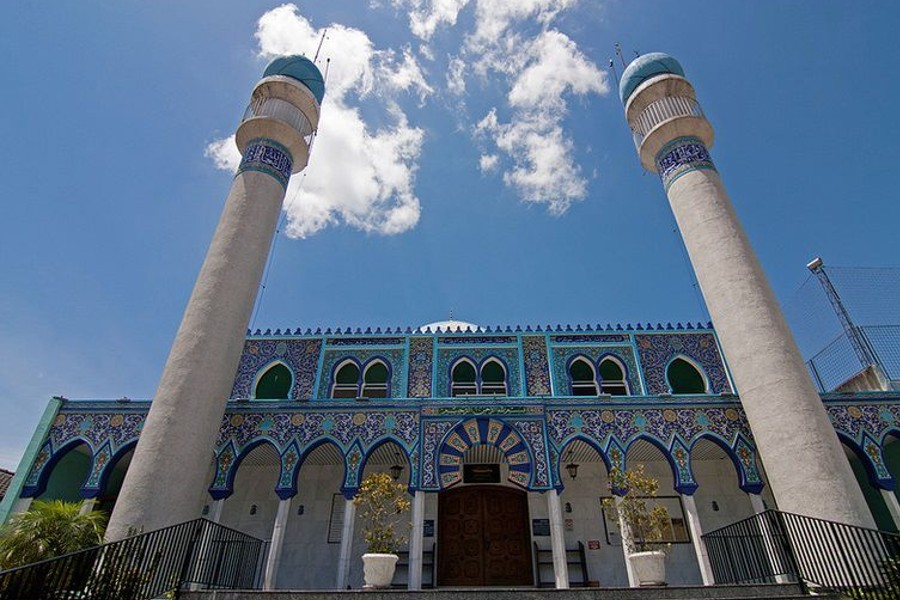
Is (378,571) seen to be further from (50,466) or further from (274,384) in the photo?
(50,466)

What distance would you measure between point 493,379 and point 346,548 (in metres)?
5.54

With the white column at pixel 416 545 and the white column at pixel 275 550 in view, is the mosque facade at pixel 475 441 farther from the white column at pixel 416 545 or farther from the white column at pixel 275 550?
the white column at pixel 275 550

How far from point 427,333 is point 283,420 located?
438 centimetres

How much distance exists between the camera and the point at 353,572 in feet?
40.8

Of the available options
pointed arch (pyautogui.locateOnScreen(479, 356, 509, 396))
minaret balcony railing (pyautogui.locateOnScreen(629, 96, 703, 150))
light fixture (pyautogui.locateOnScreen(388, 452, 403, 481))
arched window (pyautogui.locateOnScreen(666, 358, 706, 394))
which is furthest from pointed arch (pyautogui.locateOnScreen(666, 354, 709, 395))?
light fixture (pyautogui.locateOnScreen(388, 452, 403, 481))

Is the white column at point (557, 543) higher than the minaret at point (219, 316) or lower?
lower

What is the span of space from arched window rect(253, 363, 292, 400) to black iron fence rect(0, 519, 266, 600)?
4.39m

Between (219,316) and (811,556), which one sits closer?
(811,556)

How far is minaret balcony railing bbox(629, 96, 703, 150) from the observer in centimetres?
1481

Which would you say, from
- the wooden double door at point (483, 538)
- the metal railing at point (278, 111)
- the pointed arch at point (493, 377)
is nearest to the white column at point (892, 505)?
the wooden double door at point (483, 538)

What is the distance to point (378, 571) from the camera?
28.0 ft

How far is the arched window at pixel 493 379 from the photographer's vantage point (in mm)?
13948

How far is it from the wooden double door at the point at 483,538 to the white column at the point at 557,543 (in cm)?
187

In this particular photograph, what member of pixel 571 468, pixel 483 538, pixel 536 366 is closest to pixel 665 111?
pixel 536 366
